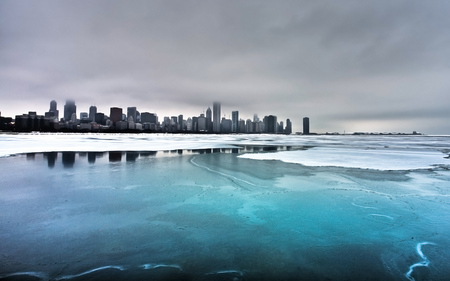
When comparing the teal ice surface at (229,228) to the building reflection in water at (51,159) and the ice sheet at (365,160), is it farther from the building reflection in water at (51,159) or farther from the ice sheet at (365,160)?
the building reflection in water at (51,159)

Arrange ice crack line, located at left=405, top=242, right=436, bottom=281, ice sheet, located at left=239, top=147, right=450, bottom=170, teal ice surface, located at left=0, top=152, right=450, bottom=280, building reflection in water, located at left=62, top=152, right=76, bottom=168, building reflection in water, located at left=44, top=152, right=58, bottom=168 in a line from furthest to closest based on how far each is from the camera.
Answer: ice sheet, located at left=239, top=147, right=450, bottom=170 < building reflection in water, located at left=44, top=152, right=58, bottom=168 < building reflection in water, located at left=62, top=152, right=76, bottom=168 < teal ice surface, located at left=0, top=152, right=450, bottom=280 < ice crack line, located at left=405, top=242, right=436, bottom=281

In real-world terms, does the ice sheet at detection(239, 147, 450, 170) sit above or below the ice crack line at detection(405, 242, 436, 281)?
above

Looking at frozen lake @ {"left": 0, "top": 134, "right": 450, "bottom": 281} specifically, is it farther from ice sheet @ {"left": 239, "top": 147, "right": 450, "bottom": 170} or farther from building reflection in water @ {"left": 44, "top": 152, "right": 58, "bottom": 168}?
building reflection in water @ {"left": 44, "top": 152, "right": 58, "bottom": 168}

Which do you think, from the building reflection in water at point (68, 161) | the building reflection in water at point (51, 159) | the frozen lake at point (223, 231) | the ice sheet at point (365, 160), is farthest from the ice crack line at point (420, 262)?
the building reflection in water at point (51, 159)

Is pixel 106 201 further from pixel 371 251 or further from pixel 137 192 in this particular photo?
pixel 371 251

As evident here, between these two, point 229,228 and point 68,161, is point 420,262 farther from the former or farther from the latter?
point 68,161

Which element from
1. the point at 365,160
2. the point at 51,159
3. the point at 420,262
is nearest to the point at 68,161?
the point at 51,159

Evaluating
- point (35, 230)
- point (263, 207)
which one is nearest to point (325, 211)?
point (263, 207)

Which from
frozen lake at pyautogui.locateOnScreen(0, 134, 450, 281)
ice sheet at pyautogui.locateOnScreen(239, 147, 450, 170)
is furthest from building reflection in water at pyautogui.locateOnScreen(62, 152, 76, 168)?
ice sheet at pyautogui.locateOnScreen(239, 147, 450, 170)
